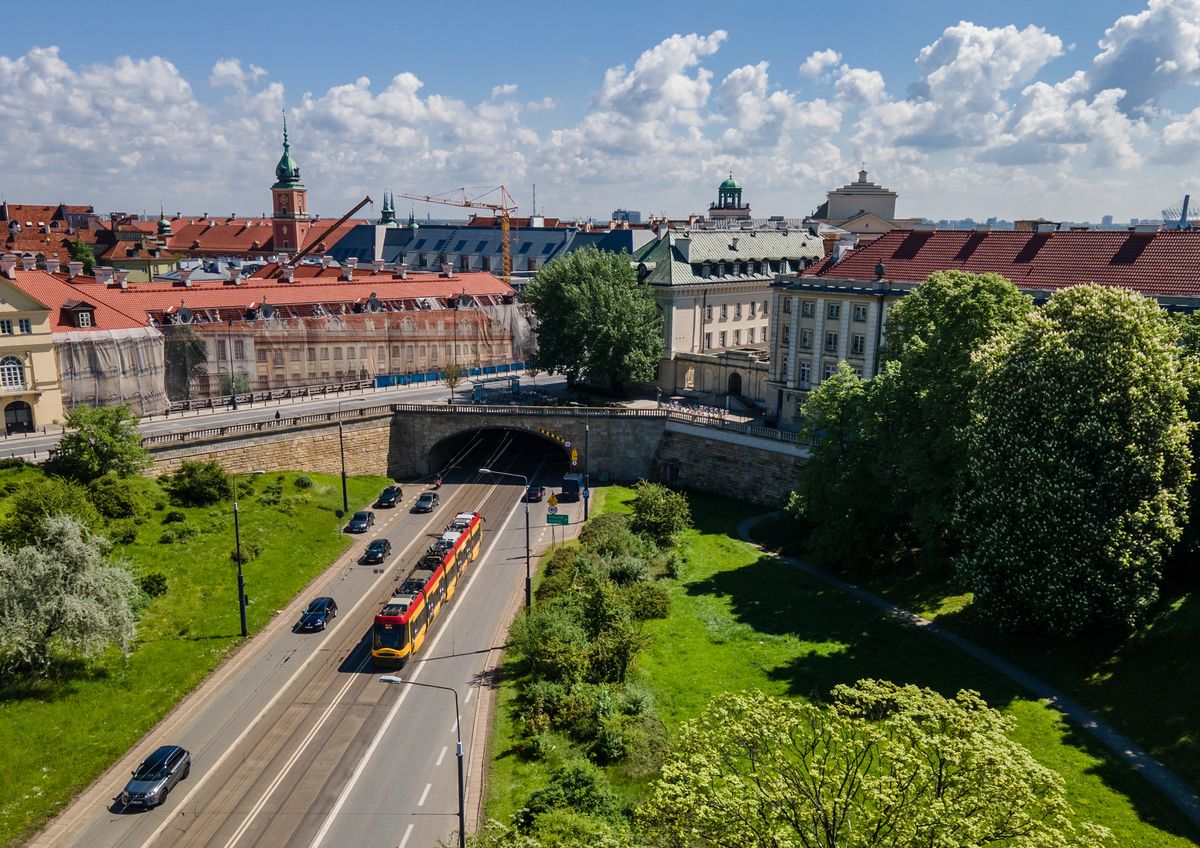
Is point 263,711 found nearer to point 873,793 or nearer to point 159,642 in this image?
point 159,642

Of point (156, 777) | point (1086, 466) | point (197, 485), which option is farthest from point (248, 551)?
point (1086, 466)

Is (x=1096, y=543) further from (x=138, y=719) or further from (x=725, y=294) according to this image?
(x=725, y=294)

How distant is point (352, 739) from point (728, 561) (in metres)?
30.9

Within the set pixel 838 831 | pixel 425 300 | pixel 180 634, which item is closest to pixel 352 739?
pixel 180 634

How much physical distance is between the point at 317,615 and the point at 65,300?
4437 centimetres

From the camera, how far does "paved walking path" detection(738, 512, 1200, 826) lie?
33.9 meters

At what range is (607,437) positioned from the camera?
84.2 metres

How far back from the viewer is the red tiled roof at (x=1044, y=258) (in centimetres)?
6438

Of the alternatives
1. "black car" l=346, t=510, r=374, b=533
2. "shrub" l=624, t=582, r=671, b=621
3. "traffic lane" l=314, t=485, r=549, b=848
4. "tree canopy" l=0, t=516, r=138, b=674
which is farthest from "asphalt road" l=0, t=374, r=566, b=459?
"shrub" l=624, t=582, r=671, b=621

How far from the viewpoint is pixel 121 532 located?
58094mm

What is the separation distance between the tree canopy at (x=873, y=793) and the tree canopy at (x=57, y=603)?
1245 inches

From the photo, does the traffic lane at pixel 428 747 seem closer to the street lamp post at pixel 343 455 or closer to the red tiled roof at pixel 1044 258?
the street lamp post at pixel 343 455

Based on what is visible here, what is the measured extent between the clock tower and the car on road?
11025 centimetres

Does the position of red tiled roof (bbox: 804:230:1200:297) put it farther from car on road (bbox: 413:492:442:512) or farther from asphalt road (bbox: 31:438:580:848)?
asphalt road (bbox: 31:438:580:848)
